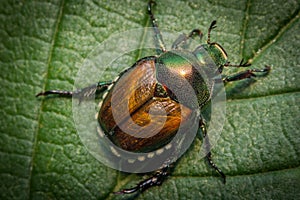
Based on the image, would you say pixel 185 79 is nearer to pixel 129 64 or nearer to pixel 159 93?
pixel 159 93

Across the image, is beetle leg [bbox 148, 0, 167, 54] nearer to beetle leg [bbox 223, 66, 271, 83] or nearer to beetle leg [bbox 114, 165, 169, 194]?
beetle leg [bbox 223, 66, 271, 83]

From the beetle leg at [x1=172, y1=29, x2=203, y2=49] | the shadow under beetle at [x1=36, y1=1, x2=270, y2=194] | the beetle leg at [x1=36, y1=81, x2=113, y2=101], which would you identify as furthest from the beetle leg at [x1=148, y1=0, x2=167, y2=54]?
the beetle leg at [x1=36, y1=81, x2=113, y2=101]

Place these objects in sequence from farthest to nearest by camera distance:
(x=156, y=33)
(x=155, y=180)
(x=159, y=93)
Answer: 1. (x=156, y=33)
2. (x=155, y=180)
3. (x=159, y=93)

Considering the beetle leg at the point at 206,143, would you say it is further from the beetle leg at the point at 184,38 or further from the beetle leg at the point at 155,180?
the beetle leg at the point at 184,38

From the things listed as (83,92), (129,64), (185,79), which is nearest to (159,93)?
(185,79)

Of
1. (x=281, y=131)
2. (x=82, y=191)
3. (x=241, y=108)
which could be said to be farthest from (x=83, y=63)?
(x=281, y=131)

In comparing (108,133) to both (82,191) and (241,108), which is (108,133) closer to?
(82,191)

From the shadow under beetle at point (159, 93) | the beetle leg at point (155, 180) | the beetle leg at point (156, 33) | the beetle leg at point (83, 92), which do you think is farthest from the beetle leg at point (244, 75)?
the beetle leg at point (83, 92)
